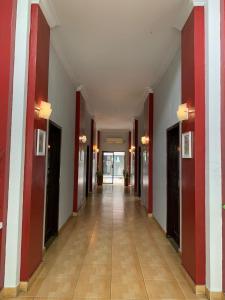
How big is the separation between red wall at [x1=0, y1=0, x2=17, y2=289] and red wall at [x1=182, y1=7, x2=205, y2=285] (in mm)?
2210

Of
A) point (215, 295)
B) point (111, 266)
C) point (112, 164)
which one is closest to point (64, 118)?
point (111, 266)

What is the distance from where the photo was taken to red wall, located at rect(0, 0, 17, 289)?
2.72 metres

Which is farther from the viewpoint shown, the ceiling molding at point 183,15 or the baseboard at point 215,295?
the ceiling molding at point 183,15

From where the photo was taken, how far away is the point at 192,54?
10.4ft

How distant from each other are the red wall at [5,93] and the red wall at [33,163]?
9.1 inches

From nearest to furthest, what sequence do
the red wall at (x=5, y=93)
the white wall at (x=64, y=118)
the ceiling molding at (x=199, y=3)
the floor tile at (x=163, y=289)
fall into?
the red wall at (x=5, y=93), the floor tile at (x=163, y=289), the ceiling molding at (x=199, y=3), the white wall at (x=64, y=118)

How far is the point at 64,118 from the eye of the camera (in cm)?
558

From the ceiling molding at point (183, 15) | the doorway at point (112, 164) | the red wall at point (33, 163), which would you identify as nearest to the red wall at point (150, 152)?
the ceiling molding at point (183, 15)

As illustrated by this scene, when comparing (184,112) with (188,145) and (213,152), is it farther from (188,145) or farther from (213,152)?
(213,152)

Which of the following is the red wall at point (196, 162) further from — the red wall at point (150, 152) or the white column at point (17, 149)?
the red wall at point (150, 152)

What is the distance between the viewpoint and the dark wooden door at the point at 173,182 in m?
4.81

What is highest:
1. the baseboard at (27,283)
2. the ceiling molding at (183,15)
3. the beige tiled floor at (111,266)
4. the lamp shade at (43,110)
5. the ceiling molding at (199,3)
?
the ceiling molding at (183,15)

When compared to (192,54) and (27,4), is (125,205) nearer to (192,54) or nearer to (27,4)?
(192,54)

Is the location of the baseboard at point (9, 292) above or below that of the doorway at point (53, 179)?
below
